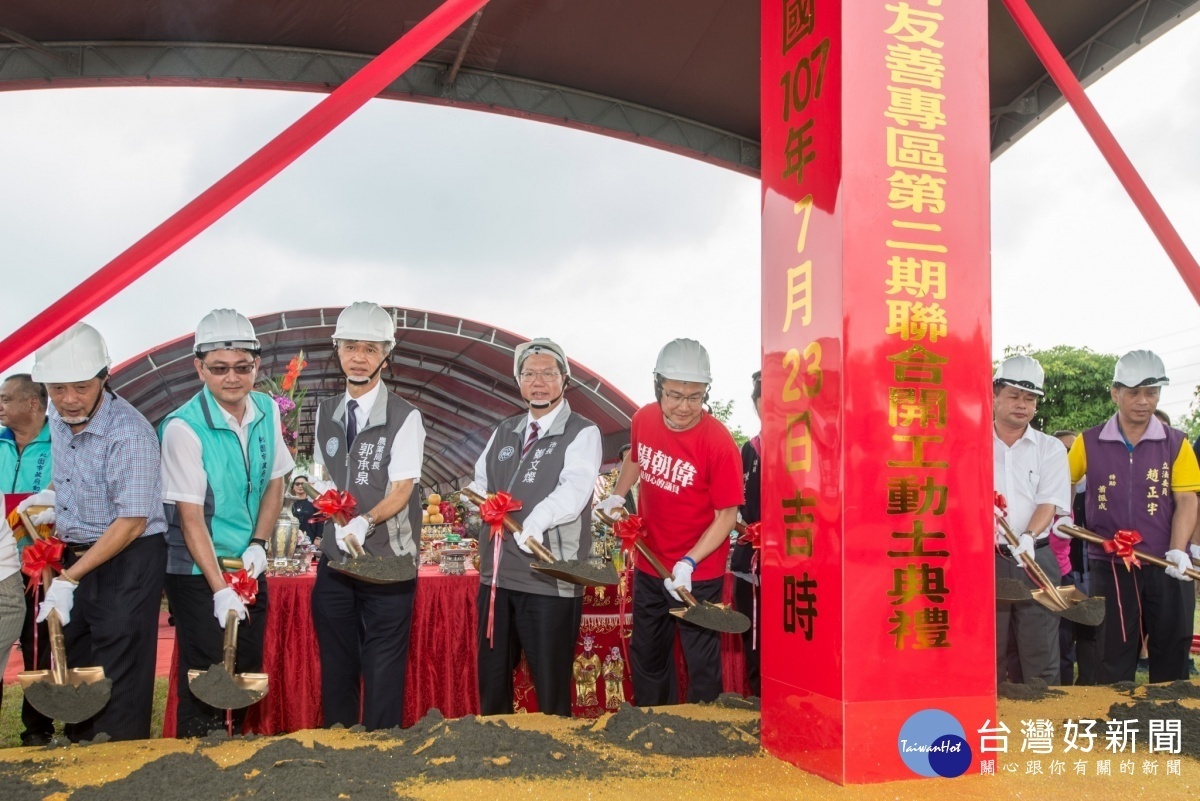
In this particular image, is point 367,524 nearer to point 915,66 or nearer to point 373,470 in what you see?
point 373,470

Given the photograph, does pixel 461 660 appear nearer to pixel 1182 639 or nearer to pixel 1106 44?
pixel 1182 639

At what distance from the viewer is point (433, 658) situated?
3.83m

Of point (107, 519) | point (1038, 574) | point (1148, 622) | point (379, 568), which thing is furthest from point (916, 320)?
point (1148, 622)

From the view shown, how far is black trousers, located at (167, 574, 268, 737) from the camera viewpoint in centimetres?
276

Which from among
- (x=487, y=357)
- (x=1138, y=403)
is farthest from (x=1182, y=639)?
(x=487, y=357)

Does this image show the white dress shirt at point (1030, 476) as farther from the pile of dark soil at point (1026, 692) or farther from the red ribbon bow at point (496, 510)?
the red ribbon bow at point (496, 510)

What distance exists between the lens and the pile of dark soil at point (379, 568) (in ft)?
8.45

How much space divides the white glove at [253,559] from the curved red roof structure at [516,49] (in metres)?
3.14

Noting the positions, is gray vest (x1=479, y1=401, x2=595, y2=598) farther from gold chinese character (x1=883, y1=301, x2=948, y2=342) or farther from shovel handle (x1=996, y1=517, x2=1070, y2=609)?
shovel handle (x1=996, y1=517, x2=1070, y2=609)

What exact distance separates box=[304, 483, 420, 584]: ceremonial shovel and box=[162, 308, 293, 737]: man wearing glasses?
1.14 feet

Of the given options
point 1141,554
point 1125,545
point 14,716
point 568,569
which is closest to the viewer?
point 568,569

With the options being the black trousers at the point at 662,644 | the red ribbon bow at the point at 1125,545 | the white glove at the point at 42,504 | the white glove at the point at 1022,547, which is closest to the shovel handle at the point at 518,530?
the black trousers at the point at 662,644

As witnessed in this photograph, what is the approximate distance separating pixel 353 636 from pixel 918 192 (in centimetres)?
216

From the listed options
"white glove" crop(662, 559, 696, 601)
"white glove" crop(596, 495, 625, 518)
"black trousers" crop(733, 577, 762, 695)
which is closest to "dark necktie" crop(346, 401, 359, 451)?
"white glove" crop(596, 495, 625, 518)
